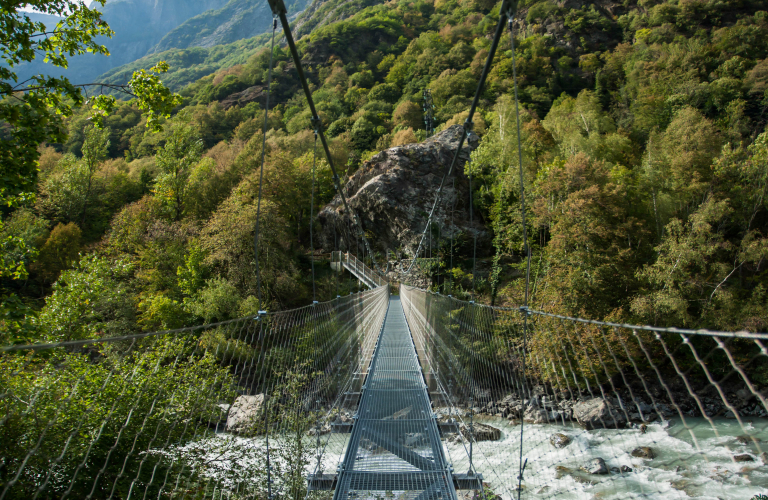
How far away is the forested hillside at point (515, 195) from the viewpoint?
10625 millimetres

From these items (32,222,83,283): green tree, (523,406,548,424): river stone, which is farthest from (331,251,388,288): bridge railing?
(32,222,83,283): green tree

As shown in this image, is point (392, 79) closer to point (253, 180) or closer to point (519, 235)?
point (253, 180)

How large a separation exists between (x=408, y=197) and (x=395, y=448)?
50.0 ft

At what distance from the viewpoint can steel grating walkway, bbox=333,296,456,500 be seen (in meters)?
2.21

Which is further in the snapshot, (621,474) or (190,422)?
(621,474)

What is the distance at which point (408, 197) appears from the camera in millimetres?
17328

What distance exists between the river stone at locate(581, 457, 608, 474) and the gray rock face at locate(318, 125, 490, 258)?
10.9 m

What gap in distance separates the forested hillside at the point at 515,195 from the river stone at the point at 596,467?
181 inches

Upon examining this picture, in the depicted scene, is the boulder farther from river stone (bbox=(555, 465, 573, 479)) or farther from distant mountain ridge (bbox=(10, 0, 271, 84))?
distant mountain ridge (bbox=(10, 0, 271, 84))

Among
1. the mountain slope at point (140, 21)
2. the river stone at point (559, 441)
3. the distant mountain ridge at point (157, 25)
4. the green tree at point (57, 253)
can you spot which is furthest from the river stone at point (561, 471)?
the mountain slope at point (140, 21)

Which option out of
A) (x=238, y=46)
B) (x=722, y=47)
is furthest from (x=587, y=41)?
(x=238, y=46)

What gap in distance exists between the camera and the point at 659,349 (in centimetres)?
1083

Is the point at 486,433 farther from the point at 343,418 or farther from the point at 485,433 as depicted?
the point at 343,418

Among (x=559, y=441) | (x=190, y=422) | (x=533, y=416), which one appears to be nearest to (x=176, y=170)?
(x=190, y=422)
